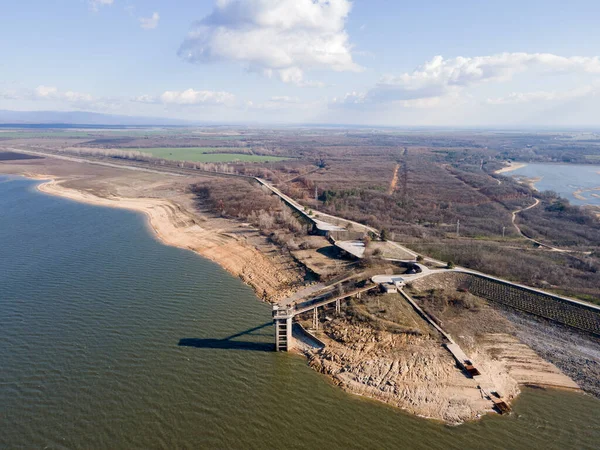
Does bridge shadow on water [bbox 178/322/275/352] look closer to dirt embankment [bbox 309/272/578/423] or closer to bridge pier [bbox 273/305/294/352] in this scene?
bridge pier [bbox 273/305/294/352]

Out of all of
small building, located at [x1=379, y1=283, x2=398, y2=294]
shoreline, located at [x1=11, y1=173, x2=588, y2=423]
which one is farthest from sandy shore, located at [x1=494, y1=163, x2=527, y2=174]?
small building, located at [x1=379, y1=283, x2=398, y2=294]

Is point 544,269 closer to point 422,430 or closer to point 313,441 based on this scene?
Answer: point 422,430

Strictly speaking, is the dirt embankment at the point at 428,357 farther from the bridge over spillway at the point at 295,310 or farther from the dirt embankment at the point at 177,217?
the dirt embankment at the point at 177,217

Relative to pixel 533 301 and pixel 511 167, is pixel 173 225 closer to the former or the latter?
pixel 533 301

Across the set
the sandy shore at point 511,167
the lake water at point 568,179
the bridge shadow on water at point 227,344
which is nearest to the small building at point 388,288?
the bridge shadow on water at point 227,344

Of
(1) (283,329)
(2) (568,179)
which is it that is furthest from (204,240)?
(2) (568,179)

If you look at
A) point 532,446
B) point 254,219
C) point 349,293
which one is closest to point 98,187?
point 254,219
